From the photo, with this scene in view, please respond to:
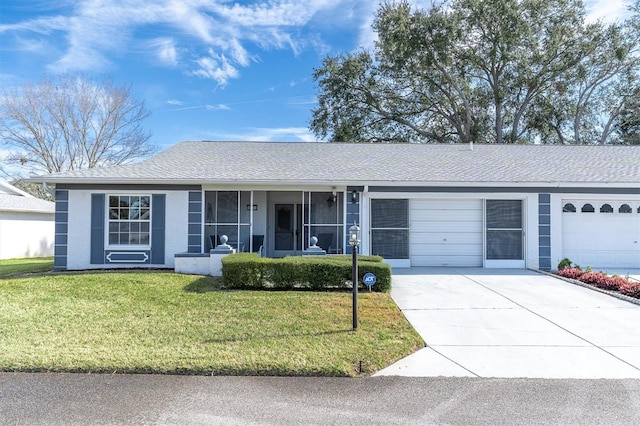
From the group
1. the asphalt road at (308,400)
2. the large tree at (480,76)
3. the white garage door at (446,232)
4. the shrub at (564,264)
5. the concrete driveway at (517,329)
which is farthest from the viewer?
the large tree at (480,76)

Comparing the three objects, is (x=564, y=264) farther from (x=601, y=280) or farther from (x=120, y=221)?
(x=120, y=221)

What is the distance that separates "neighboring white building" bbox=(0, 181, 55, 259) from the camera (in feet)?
61.5

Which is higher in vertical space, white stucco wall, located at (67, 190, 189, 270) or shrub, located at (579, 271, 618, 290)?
white stucco wall, located at (67, 190, 189, 270)

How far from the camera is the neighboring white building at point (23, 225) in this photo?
18.8 meters

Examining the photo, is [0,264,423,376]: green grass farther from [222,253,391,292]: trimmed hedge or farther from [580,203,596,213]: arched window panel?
[580,203,596,213]: arched window panel

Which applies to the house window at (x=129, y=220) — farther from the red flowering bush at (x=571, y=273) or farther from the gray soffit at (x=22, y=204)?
the red flowering bush at (x=571, y=273)

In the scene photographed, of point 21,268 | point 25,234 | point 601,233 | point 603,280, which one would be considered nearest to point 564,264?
point 603,280

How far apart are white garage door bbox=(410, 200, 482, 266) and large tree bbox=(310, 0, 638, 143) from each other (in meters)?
16.0

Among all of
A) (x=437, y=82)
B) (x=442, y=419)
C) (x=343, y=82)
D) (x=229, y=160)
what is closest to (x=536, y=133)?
(x=437, y=82)

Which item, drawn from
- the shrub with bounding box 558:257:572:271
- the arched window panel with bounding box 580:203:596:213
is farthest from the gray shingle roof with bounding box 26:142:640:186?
the shrub with bounding box 558:257:572:271

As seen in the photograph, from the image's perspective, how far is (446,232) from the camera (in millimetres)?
12445

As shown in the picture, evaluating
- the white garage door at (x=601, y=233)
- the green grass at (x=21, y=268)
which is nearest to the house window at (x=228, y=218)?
the green grass at (x=21, y=268)

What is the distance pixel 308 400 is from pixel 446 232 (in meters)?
9.41

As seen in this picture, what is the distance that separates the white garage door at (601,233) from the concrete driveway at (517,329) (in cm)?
273
